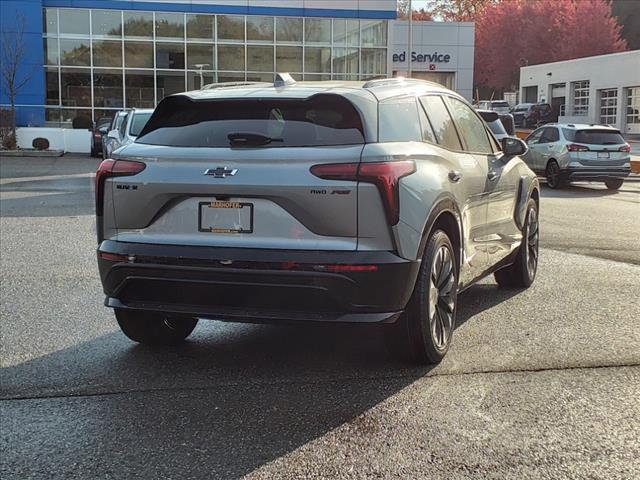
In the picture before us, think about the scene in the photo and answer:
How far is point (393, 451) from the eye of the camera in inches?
151

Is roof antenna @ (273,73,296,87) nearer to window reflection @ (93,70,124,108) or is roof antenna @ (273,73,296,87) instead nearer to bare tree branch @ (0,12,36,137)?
bare tree branch @ (0,12,36,137)

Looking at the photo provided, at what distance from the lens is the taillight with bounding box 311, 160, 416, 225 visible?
4.45 meters

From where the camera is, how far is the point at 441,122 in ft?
19.0

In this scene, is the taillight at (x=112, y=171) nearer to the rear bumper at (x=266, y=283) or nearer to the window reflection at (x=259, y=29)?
the rear bumper at (x=266, y=283)

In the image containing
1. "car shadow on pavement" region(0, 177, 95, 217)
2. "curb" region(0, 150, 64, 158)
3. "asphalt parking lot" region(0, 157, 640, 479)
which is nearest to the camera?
"asphalt parking lot" region(0, 157, 640, 479)

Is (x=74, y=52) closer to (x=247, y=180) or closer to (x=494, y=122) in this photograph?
(x=494, y=122)

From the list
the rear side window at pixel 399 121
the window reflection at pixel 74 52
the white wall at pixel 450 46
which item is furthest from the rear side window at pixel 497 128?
the white wall at pixel 450 46

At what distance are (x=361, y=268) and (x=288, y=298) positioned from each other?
0.45 m

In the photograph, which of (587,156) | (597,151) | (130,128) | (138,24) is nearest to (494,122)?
(587,156)

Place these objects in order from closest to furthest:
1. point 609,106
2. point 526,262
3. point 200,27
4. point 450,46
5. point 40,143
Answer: point 526,262
point 40,143
point 200,27
point 450,46
point 609,106

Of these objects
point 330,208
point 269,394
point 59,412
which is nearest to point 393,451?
point 269,394

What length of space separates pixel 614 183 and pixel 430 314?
1778 cm

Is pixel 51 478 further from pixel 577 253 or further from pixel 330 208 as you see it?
pixel 577 253

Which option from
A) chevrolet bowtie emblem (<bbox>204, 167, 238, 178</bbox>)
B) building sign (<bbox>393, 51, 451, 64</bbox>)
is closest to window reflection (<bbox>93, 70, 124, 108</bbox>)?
building sign (<bbox>393, 51, 451, 64</bbox>)
